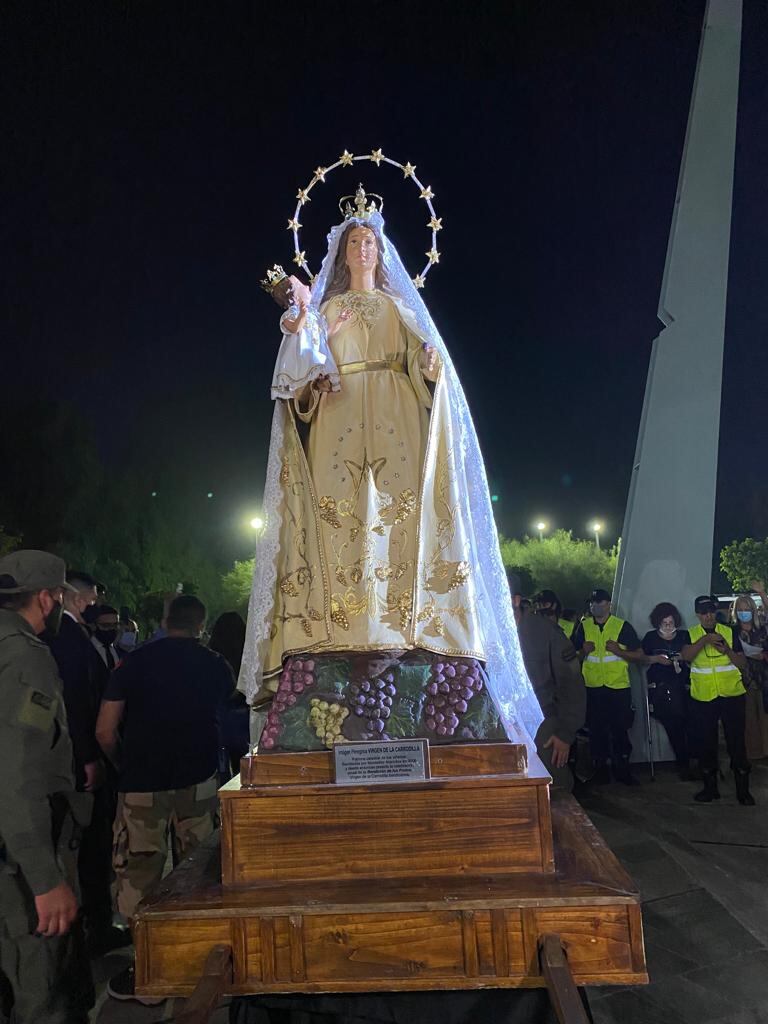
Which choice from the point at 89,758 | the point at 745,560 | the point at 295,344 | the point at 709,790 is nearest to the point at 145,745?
the point at 89,758

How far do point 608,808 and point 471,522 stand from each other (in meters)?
4.56

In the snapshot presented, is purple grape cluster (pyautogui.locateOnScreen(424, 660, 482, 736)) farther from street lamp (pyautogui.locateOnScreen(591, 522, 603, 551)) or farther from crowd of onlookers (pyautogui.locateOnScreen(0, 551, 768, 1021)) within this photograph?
street lamp (pyautogui.locateOnScreen(591, 522, 603, 551))

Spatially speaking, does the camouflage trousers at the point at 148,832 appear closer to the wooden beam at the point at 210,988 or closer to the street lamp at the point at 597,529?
the wooden beam at the point at 210,988

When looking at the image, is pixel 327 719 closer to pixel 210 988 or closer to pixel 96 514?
pixel 210 988

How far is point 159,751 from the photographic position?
368cm

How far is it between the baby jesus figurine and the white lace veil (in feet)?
0.57

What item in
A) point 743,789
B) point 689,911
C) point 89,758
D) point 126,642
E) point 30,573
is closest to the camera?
point 30,573

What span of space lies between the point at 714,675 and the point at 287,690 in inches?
219

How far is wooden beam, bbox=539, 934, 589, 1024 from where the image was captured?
1.65m

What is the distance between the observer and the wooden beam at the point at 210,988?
1.68 meters

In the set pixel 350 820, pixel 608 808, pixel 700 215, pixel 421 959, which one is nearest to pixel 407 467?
pixel 350 820

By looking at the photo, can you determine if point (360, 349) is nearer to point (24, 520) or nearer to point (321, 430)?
point (321, 430)

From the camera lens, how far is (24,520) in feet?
73.4

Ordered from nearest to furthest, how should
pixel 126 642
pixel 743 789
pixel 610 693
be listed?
1. pixel 743 789
2. pixel 610 693
3. pixel 126 642
